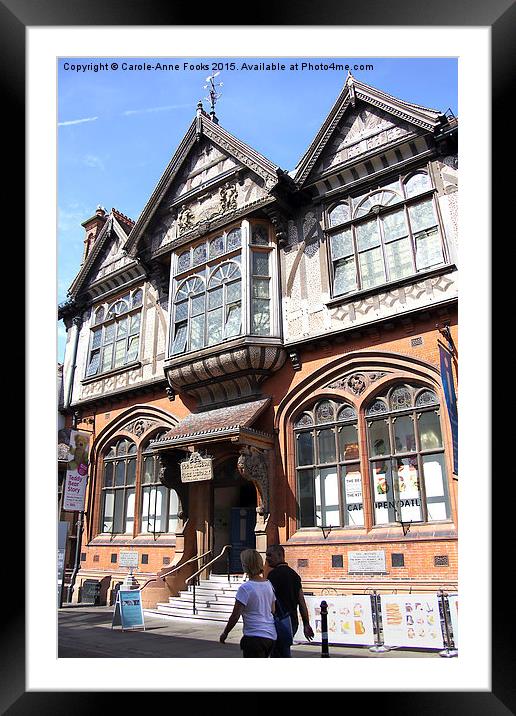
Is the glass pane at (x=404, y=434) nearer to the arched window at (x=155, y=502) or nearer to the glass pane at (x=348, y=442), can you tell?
the glass pane at (x=348, y=442)

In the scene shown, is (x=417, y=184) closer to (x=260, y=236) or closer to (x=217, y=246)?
(x=260, y=236)

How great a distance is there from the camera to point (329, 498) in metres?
12.9

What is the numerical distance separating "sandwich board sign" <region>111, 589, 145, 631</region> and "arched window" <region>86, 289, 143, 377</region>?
8.76 m

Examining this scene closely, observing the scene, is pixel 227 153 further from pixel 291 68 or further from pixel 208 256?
pixel 291 68

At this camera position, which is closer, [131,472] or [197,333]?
[197,333]

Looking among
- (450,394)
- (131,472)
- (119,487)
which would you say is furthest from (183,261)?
(450,394)

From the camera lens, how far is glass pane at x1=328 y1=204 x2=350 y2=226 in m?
14.6

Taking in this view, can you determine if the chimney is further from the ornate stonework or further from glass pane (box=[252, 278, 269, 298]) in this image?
the ornate stonework

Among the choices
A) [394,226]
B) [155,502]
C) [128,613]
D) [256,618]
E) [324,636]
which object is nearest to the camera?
[256,618]

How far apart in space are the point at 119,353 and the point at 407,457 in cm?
1145

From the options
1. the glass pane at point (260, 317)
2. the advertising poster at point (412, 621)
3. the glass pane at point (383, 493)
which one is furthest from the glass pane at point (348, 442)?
the advertising poster at point (412, 621)

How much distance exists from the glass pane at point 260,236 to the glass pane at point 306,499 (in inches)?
259
